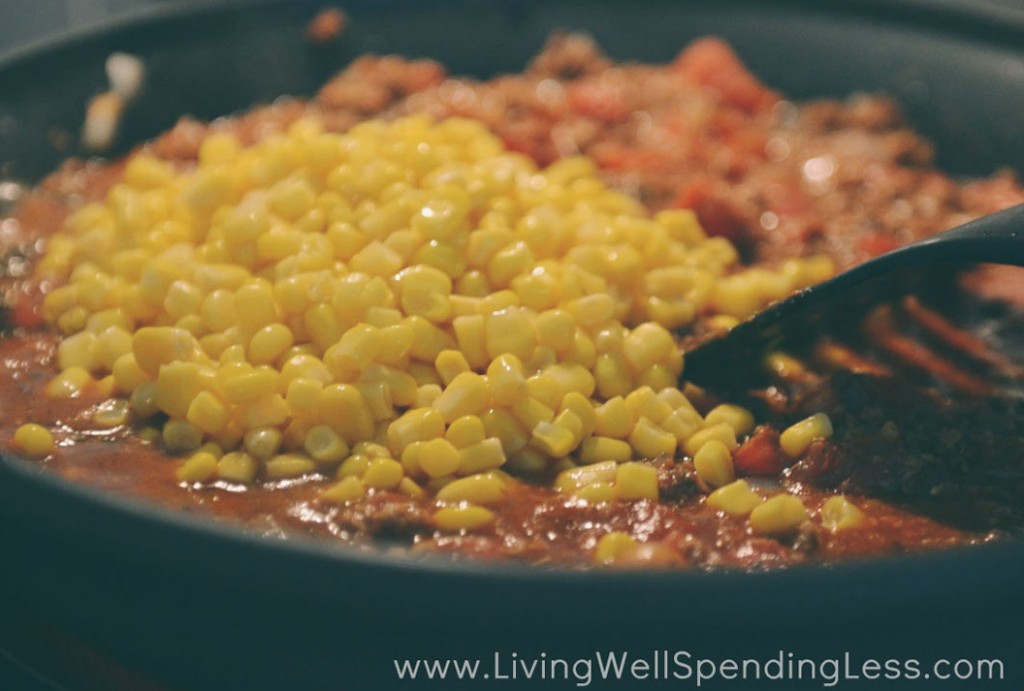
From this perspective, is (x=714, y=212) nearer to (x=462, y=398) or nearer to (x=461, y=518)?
(x=462, y=398)

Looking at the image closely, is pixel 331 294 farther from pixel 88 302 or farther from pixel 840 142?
pixel 840 142

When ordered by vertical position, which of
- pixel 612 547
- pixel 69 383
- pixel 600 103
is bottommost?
pixel 612 547

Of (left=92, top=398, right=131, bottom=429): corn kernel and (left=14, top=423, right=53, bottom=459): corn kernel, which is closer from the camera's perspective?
(left=14, top=423, right=53, bottom=459): corn kernel

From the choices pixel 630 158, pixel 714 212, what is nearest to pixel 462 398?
pixel 714 212

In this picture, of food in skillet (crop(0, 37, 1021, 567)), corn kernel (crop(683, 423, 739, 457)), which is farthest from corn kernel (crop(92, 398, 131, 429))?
corn kernel (crop(683, 423, 739, 457))

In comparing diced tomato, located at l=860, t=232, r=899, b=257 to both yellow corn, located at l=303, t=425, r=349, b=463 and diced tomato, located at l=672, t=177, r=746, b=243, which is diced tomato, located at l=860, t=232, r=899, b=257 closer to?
diced tomato, located at l=672, t=177, r=746, b=243

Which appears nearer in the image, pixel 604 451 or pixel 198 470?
pixel 198 470

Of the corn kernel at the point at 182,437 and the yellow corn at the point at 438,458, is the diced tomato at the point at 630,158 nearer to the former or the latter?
the yellow corn at the point at 438,458

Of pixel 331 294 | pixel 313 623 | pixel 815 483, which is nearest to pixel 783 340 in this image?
pixel 815 483
